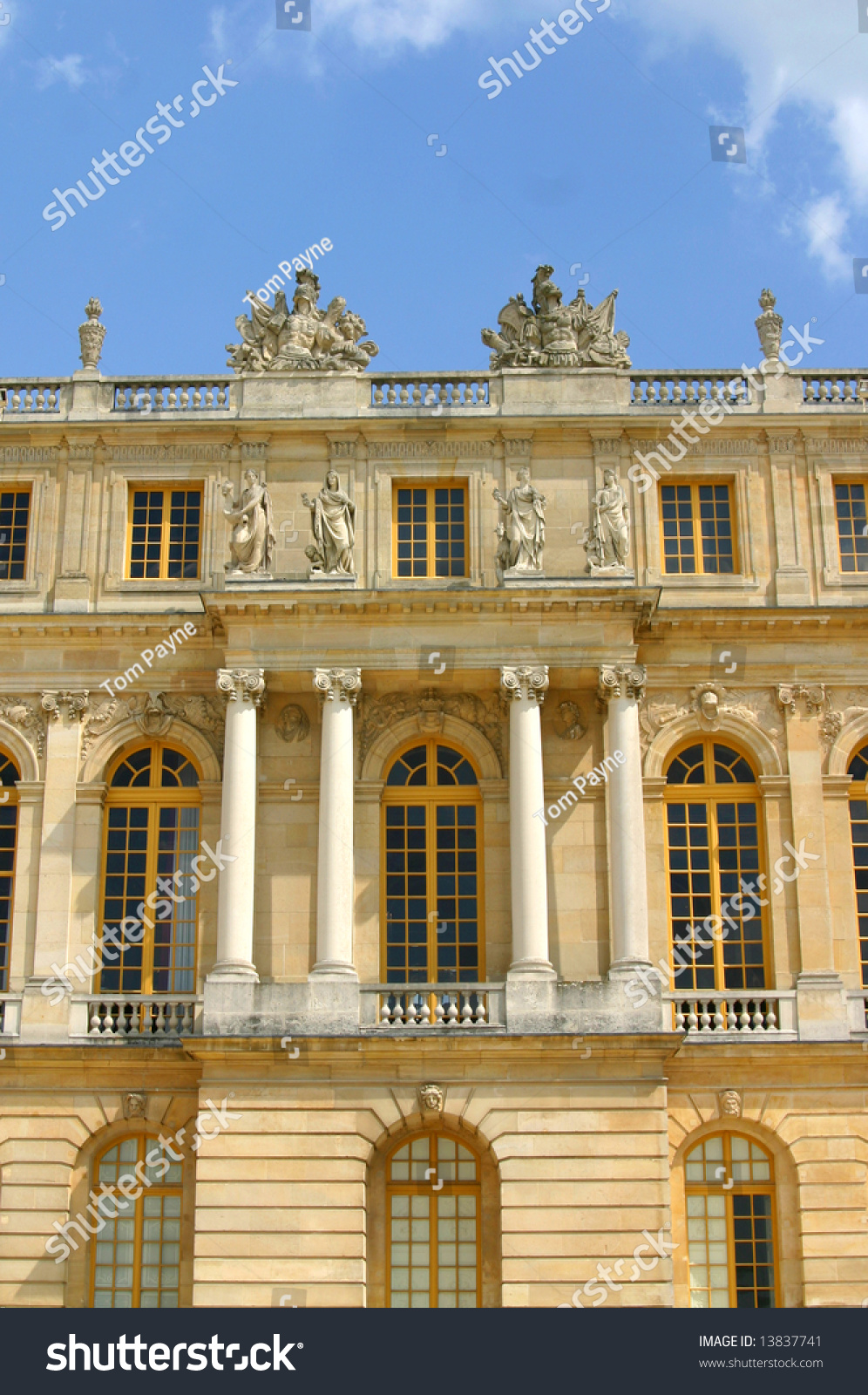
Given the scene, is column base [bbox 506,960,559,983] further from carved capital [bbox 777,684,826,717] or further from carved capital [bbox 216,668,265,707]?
carved capital [bbox 777,684,826,717]

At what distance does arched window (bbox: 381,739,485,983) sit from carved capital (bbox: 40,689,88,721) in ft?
18.2

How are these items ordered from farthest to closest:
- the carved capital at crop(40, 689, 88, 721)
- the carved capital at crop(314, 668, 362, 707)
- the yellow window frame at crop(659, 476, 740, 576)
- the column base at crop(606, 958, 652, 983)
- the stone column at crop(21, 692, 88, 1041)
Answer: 1. the yellow window frame at crop(659, 476, 740, 576)
2. the carved capital at crop(40, 689, 88, 721)
3. the carved capital at crop(314, 668, 362, 707)
4. the stone column at crop(21, 692, 88, 1041)
5. the column base at crop(606, 958, 652, 983)

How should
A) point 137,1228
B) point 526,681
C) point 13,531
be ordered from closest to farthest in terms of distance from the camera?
1. point 137,1228
2. point 526,681
3. point 13,531

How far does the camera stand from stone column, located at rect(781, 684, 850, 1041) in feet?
100

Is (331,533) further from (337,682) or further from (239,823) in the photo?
(239,823)

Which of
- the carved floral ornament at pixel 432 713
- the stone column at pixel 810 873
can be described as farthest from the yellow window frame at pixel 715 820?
the carved floral ornament at pixel 432 713

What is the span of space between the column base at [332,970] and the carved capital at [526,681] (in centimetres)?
536

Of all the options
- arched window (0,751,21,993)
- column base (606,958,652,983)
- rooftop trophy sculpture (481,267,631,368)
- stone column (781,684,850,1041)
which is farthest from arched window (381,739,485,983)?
rooftop trophy sculpture (481,267,631,368)

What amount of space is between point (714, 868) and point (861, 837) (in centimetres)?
269

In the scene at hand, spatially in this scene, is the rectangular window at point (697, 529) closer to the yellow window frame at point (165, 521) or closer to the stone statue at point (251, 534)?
the stone statue at point (251, 534)

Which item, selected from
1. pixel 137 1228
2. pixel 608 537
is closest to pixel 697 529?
pixel 608 537

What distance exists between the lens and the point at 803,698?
32.5 metres
